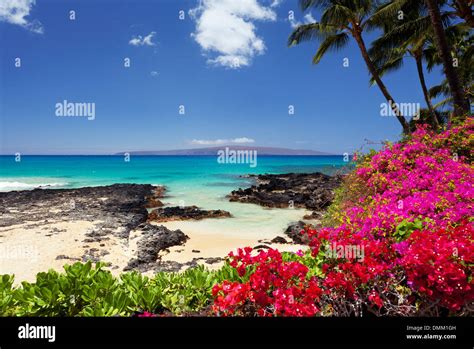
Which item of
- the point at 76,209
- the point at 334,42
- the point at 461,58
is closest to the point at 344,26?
the point at 334,42

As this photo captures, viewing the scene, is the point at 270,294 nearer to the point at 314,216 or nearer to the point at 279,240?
the point at 279,240

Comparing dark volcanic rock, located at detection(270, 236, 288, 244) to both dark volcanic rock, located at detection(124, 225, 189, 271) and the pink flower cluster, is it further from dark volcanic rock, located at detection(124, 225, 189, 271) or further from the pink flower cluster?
the pink flower cluster

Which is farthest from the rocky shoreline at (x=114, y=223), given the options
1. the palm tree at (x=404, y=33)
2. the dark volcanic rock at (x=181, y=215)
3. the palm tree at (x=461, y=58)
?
the palm tree at (x=461, y=58)

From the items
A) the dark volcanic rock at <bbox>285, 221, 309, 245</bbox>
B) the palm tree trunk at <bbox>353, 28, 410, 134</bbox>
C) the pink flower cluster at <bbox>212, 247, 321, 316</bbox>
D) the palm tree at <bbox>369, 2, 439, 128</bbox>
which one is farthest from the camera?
the palm tree trunk at <bbox>353, 28, 410, 134</bbox>

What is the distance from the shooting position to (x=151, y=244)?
10266 mm

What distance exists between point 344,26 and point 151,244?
47.6 feet

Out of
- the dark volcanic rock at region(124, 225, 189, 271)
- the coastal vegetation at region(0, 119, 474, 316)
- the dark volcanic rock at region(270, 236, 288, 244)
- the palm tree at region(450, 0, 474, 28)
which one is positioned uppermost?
the palm tree at region(450, 0, 474, 28)

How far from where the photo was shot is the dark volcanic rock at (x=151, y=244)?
28.0 feet

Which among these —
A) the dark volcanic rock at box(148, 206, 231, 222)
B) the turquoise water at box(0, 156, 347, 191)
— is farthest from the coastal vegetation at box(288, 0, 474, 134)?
the dark volcanic rock at box(148, 206, 231, 222)

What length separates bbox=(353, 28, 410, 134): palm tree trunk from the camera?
606 inches

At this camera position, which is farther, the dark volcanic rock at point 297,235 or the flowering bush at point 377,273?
the dark volcanic rock at point 297,235

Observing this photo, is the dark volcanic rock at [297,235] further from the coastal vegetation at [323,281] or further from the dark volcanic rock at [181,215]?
the coastal vegetation at [323,281]

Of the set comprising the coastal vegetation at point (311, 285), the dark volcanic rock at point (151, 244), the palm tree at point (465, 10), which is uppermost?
the palm tree at point (465, 10)
